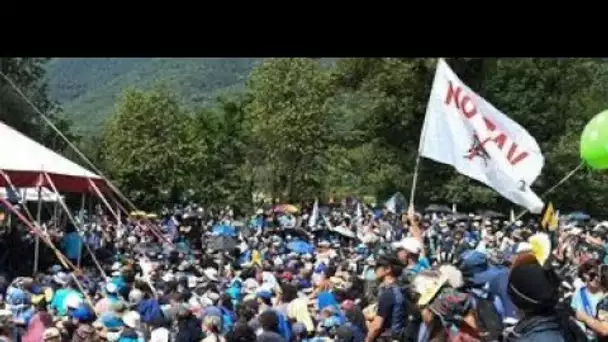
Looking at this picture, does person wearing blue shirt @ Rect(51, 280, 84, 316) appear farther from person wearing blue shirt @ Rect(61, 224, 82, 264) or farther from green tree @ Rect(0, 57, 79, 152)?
green tree @ Rect(0, 57, 79, 152)

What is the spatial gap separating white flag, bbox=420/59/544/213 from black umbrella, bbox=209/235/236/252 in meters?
12.0

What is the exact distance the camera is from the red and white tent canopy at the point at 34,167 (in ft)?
59.1

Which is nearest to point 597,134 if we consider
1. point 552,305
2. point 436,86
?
point 436,86

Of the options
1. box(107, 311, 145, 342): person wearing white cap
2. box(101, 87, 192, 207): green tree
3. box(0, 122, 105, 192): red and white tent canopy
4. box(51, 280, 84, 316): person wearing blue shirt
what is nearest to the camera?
box(107, 311, 145, 342): person wearing white cap

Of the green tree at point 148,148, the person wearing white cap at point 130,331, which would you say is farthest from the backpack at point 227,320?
the green tree at point 148,148

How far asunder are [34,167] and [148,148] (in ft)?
121

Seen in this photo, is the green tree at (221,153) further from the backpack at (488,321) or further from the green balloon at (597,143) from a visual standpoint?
the backpack at (488,321)

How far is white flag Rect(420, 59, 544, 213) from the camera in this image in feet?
32.6

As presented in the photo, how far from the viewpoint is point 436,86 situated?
425 inches

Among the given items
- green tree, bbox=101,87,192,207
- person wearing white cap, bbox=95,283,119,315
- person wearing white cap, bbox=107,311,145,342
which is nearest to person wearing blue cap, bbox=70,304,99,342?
person wearing white cap, bbox=107,311,145,342

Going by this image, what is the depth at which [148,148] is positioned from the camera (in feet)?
181

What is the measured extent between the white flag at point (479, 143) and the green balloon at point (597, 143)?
0.46m

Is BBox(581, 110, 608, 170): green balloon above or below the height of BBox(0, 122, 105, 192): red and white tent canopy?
above
